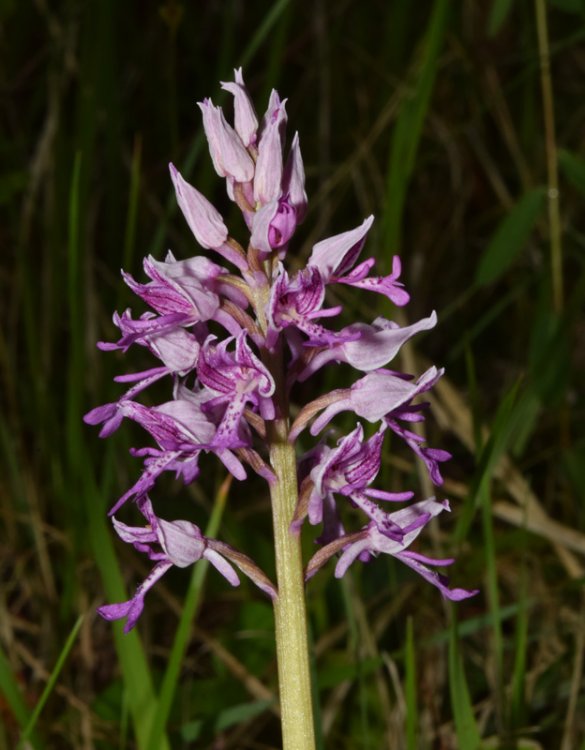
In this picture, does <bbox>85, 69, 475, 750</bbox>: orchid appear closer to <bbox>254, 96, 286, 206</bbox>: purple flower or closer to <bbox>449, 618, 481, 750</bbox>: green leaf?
<bbox>254, 96, 286, 206</bbox>: purple flower

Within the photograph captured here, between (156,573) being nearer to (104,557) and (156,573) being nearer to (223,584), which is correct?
(104,557)

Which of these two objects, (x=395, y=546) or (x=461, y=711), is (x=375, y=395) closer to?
(x=395, y=546)

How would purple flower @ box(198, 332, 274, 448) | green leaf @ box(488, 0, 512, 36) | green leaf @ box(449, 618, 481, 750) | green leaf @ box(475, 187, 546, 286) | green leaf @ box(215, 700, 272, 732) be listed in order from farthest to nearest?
1. green leaf @ box(488, 0, 512, 36)
2. green leaf @ box(475, 187, 546, 286)
3. green leaf @ box(215, 700, 272, 732)
4. green leaf @ box(449, 618, 481, 750)
5. purple flower @ box(198, 332, 274, 448)

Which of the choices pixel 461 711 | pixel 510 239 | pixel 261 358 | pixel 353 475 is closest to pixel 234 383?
pixel 261 358

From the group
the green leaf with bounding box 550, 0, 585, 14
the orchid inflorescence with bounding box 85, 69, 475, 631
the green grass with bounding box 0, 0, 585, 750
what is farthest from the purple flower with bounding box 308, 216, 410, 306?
the green leaf with bounding box 550, 0, 585, 14

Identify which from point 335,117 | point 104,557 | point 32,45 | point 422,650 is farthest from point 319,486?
point 32,45

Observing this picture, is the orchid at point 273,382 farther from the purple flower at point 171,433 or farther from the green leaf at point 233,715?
the green leaf at point 233,715

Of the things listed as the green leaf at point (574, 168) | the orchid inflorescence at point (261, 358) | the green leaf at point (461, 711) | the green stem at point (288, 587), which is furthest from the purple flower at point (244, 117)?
the green leaf at point (574, 168)
